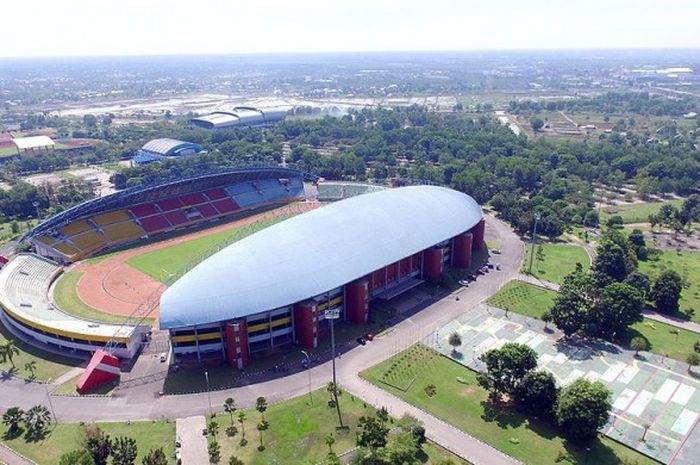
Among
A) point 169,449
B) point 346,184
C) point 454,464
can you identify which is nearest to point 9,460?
point 169,449

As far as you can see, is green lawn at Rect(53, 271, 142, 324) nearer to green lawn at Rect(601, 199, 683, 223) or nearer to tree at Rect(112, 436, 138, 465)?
tree at Rect(112, 436, 138, 465)

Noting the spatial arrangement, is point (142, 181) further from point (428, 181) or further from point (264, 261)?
point (264, 261)

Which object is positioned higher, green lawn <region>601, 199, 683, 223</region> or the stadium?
the stadium

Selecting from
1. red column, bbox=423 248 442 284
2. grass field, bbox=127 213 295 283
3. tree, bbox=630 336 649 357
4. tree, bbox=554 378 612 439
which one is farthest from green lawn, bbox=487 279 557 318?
grass field, bbox=127 213 295 283

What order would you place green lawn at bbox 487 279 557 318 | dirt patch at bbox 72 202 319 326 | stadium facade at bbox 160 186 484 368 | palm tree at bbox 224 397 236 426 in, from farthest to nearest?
dirt patch at bbox 72 202 319 326 < green lawn at bbox 487 279 557 318 < stadium facade at bbox 160 186 484 368 < palm tree at bbox 224 397 236 426

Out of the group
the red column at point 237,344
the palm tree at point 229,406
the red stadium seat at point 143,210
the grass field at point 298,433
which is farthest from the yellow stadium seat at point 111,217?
the grass field at point 298,433

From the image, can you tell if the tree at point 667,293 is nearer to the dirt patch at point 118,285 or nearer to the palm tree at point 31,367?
the dirt patch at point 118,285
